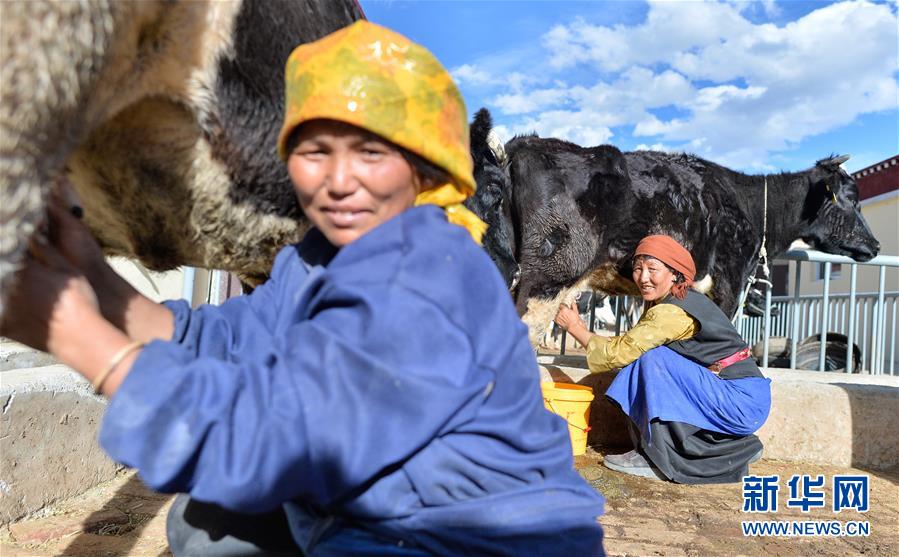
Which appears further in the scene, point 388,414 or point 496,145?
point 496,145

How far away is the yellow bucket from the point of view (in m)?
3.88

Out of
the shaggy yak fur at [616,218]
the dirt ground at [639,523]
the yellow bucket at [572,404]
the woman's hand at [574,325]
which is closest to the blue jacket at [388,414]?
the dirt ground at [639,523]

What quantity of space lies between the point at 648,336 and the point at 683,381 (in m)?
0.34

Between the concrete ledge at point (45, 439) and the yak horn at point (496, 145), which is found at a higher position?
the yak horn at point (496, 145)

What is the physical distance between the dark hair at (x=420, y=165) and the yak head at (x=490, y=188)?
86.4 inches

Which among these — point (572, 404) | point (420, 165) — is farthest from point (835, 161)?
point (420, 165)

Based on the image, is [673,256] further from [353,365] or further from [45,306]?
[45,306]

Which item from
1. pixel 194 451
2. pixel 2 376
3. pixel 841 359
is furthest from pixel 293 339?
pixel 841 359

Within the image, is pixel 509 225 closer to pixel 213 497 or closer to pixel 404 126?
pixel 404 126

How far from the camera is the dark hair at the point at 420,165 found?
117cm

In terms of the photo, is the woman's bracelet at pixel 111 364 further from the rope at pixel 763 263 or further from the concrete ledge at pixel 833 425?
the rope at pixel 763 263

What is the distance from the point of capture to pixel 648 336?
12.4ft

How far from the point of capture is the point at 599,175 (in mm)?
5004

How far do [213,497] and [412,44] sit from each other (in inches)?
32.7
